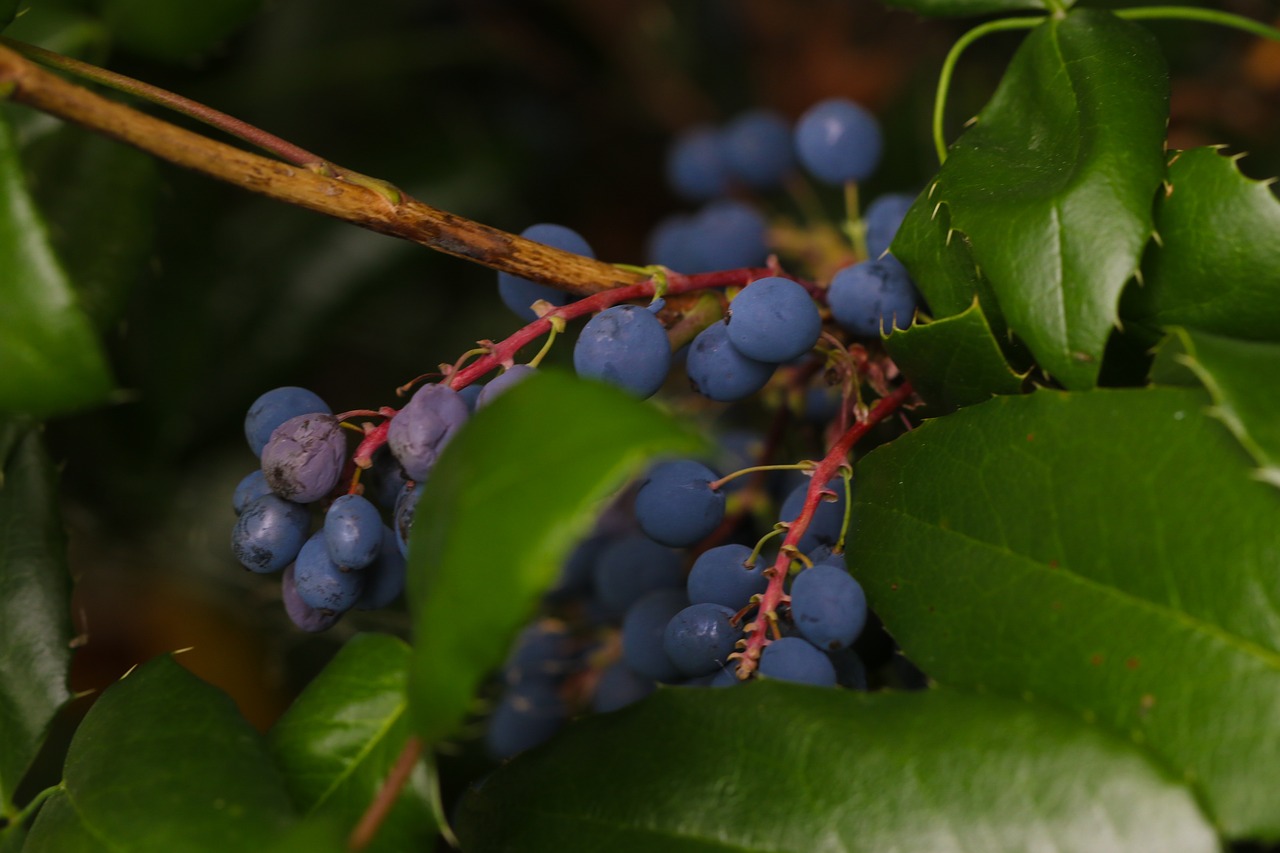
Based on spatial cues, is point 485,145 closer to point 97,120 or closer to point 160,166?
point 160,166

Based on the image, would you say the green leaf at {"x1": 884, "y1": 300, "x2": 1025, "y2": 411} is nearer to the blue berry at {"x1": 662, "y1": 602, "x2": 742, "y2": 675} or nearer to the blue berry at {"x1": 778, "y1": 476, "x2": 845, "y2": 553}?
the blue berry at {"x1": 778, "y1": 476, "x2": 845, "y2": 553}

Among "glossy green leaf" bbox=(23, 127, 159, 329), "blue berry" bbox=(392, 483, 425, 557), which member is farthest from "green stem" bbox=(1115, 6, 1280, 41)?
"glossy green leaf" bbox=(23, 127, 159, 329)

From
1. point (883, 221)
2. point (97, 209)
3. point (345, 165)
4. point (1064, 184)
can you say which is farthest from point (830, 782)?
point (345, 165)

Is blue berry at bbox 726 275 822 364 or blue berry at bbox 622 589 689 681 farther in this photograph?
blue berry at bbox 622 589 689 681

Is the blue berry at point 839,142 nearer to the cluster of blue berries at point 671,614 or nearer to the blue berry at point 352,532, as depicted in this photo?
the cluster of blue berries at point 671,614

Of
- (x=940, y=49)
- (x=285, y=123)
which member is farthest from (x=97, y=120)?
(x=940, y=49)
